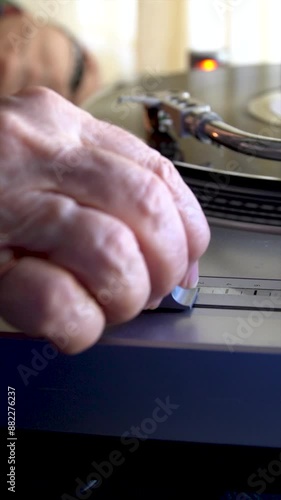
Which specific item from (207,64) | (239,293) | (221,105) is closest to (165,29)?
(207,64)

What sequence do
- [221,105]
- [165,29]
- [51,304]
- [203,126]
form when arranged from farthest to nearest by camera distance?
[165,29], [221,105], [203,126], [51,304]

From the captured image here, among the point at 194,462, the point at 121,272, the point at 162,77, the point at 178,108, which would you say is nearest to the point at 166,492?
the point at 194,462

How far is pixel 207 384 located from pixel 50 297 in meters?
0.10

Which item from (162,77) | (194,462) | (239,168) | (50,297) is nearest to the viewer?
(50,297)

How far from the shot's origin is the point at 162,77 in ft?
2.99

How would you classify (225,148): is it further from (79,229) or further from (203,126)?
(79,229)

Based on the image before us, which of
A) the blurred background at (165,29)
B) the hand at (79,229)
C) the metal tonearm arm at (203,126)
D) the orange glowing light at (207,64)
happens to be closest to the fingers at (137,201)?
the hand at (79,229)

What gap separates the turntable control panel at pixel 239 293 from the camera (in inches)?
15.0

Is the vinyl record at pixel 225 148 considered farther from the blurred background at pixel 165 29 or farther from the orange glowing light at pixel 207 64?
the blurred background at pixel 165 29

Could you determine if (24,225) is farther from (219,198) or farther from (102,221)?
(219,198)

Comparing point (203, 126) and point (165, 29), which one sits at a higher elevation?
point (203, 126)

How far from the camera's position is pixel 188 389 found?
1.15ft

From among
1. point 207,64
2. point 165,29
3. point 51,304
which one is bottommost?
point 165,29

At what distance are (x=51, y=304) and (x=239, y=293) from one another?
133mm
